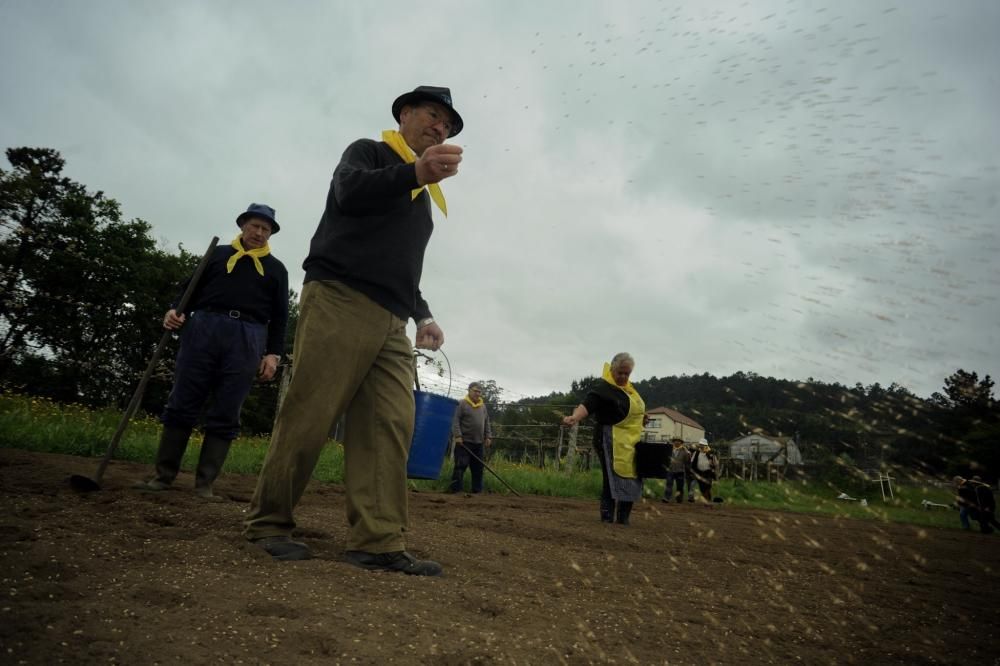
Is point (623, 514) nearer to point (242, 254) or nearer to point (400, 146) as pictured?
point (242, 254)

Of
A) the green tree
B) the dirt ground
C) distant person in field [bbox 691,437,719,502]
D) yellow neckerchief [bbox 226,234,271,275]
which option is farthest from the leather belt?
the green tree

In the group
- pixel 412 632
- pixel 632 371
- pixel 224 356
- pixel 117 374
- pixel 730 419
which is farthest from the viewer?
pixel 730 419

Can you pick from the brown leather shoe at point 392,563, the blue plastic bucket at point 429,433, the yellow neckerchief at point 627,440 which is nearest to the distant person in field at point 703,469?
the yellow neckerchief at point 627,440

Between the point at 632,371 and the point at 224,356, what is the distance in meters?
3.95

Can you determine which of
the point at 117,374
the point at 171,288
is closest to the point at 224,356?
the point at 117,374

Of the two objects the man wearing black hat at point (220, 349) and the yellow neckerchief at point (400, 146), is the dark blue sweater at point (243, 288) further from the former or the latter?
the yellow neckerchief at point (400, 146)

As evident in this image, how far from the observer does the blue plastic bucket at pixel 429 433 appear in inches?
189

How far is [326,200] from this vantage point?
9.08ft

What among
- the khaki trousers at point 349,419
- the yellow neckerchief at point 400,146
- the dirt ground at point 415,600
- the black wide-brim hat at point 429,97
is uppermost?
the black wide-brim hat at point 429,97

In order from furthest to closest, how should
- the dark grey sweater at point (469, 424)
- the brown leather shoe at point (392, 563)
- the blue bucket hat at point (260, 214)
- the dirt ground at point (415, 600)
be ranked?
the dark grey sweater at point (469, 424), the blue bucket hat at point (260, 214), the brown leather shoe at point (392, 563), the dirt ground at point (415, 600)

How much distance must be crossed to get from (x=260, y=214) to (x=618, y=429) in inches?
157

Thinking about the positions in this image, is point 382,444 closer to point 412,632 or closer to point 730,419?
point 412,632

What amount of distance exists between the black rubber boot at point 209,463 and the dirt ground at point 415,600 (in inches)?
5.3

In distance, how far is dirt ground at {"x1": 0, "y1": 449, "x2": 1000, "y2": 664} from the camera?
4.96 ft
